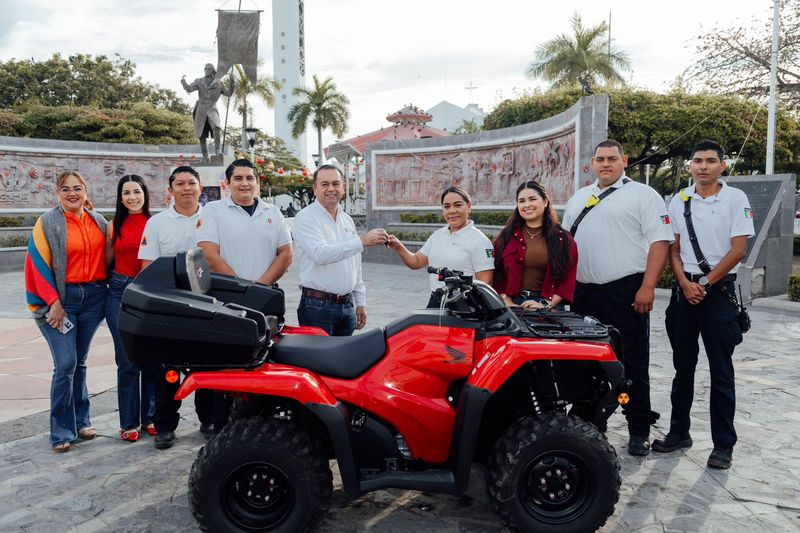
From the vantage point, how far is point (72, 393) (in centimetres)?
420

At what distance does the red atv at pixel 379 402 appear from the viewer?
2.73 m

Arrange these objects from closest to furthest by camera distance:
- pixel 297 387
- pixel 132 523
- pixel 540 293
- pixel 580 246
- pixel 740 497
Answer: pixel 297 387 < pixel 132 523 < pixel 740 497 < pixel 540 293 < pixel 580 246

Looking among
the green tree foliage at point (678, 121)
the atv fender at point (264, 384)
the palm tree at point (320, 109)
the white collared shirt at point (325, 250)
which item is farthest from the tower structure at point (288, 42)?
the atv fender at point (264, 384)

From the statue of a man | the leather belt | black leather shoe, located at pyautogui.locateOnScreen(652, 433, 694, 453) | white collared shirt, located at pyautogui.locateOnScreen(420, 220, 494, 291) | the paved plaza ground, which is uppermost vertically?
the statue of a man

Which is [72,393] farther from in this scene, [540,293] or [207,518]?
[540,293]

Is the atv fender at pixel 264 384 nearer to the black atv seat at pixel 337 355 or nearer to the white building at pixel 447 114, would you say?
the black atv seat at pixel 337 355

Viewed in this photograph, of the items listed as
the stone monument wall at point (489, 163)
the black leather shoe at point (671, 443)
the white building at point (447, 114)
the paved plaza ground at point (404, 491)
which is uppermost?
the white building at point (447, 114)

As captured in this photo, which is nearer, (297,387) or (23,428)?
(297,387)

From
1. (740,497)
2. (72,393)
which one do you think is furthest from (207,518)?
(740,497)

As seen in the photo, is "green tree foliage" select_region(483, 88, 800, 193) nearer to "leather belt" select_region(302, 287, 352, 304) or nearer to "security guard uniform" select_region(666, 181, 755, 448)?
"security guard uniform" select_region(666, 181, 755, 448)

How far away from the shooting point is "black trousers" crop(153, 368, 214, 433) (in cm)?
414

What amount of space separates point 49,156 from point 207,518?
19.9m

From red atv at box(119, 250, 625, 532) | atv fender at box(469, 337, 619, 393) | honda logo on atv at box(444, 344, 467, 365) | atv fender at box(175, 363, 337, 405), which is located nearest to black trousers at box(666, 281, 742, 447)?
red atv at box(119, 250, 625, 532)

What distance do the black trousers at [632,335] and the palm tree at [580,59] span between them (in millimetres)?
27886
